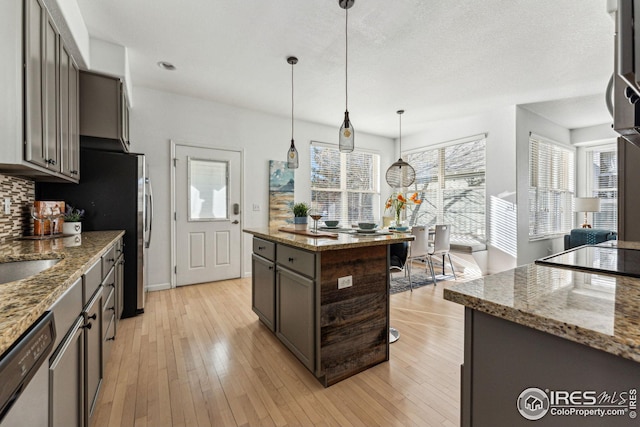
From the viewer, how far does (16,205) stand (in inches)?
81.8

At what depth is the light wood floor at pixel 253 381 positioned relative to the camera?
1567mm

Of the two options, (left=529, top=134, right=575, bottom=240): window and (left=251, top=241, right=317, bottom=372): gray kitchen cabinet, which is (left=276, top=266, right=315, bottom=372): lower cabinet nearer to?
(left=251, top=241, right=317, bottom=372): gray kitchen cabinet

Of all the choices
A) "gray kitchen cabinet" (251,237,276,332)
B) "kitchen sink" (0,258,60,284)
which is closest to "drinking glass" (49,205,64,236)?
"kitchen sink" (0,258,60,284)

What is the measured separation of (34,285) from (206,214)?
3352 millimetres

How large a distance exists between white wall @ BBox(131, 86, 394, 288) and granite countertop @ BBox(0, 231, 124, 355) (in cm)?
220

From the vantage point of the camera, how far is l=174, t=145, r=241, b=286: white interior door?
402 centimetres

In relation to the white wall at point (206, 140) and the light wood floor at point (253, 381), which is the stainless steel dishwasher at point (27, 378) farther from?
the white wall at point (206, 140)

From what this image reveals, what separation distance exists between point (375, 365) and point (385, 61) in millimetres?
2936

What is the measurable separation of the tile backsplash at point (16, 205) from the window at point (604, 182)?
329 inches

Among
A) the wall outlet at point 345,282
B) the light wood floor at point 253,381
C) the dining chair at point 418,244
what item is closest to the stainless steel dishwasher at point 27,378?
the light wood floor at point 253,381

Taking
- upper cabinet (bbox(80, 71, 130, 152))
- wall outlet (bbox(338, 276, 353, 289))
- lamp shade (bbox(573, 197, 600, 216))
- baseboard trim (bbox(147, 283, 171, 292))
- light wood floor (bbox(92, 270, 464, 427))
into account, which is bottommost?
light wood floor (bbox(92, 270, 464, 427))

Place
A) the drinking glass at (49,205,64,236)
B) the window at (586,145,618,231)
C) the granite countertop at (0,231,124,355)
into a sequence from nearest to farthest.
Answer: the granite countertop at (0,231,124,355)
the drinking glass at (49,205,64,236)
the window at (586,145,618,231)

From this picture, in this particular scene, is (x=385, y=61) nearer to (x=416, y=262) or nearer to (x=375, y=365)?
(x=375, y=365)

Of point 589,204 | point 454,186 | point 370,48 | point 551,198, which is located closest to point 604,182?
point 589,204
